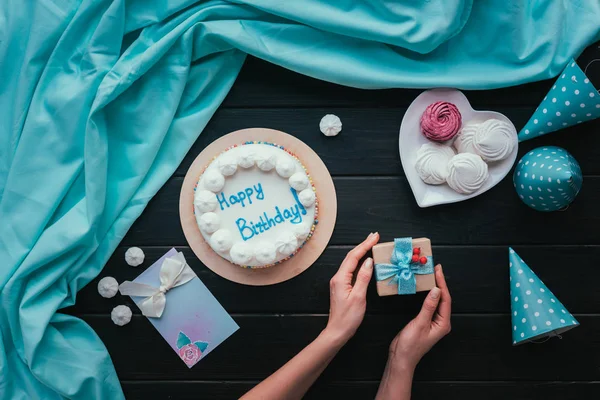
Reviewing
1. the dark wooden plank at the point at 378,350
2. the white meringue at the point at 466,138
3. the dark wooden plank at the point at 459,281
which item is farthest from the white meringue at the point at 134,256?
the white meringue at the point at 466,138

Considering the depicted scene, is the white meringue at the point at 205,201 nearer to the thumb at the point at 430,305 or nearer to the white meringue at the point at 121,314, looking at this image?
the white meringue at the point at 121,314

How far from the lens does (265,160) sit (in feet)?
4.08

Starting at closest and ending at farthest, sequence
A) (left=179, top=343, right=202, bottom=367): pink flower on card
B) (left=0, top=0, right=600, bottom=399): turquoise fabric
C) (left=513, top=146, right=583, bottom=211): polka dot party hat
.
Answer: (left=513, top=146, right=583, bottom=211): polka dot party hat → (left=0, top=0, right=600, bottom=399): turquoise fabric → (left=179, top=343, right=202, bottom=367): pink flower on card

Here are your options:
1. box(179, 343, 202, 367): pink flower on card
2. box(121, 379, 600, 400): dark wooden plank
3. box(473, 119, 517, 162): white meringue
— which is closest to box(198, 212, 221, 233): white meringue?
box(179, 343, 202, 367): pink flower on card

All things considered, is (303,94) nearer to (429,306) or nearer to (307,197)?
(307,197)

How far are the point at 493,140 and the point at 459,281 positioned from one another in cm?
36

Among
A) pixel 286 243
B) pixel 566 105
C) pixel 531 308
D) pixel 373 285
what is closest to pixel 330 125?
pixel 286 243

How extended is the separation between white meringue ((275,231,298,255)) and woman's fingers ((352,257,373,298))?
0.56 feet

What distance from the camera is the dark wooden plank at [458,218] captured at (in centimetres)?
129

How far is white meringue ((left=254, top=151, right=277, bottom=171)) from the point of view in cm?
124

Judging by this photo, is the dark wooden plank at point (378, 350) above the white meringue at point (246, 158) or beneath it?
beneath

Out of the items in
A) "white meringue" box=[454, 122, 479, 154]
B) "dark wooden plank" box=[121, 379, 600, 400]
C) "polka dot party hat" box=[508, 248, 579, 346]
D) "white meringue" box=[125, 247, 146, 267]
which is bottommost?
"dark wooden plank" box=[121, 379, 600, 400]

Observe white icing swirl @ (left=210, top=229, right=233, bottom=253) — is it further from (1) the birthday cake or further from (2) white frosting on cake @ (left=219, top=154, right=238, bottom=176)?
(2) white frosting on cake @ (left=219, top=154, right=238, bottom=176)

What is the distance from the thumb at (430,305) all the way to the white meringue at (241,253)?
0.43 meters
